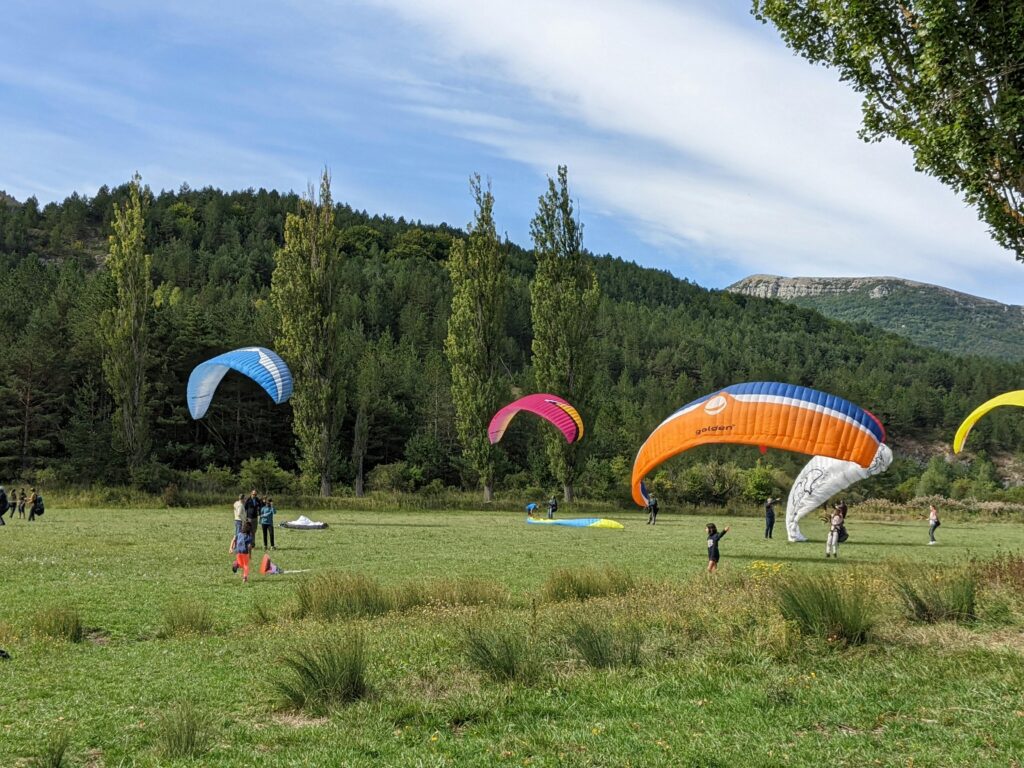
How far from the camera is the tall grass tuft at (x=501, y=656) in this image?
8594mm

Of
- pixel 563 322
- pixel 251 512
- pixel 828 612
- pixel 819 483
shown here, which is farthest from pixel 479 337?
pixel 828 612

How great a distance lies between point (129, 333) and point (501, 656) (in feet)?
140

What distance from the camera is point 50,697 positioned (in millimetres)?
8141

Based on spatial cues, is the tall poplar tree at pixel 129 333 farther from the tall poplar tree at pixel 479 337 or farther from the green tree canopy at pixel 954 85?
the green tree canopy at pixel 954 85

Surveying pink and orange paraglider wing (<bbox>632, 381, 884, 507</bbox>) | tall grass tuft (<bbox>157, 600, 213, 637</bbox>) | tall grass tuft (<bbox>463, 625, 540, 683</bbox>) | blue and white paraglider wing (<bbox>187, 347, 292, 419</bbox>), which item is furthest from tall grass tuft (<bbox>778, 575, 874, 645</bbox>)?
blue and white paraglider wing (<bbox>187, 347, 292, 419</bbox>)

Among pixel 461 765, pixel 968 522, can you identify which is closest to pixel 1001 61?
pixel 461 765

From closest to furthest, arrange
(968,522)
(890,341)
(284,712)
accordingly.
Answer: (284,712) → (968,522) → (890,341)

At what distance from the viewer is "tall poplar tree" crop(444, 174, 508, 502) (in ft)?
154

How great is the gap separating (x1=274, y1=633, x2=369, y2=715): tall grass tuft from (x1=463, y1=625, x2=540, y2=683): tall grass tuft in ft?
3.91

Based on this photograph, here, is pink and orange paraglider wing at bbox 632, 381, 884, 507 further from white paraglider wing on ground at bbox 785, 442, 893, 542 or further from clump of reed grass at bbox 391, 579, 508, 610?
clump of reed grass at bbox 391, 579, 508, 610

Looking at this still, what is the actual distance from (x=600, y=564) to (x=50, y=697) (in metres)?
13.5

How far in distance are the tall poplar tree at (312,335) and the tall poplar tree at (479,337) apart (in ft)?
21.6

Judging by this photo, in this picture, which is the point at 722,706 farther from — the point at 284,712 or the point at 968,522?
the point at 968,522

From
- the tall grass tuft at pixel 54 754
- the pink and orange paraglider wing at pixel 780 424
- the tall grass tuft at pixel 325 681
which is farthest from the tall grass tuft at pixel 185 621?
the pink and orange paraglider wing at pixel 780 424
